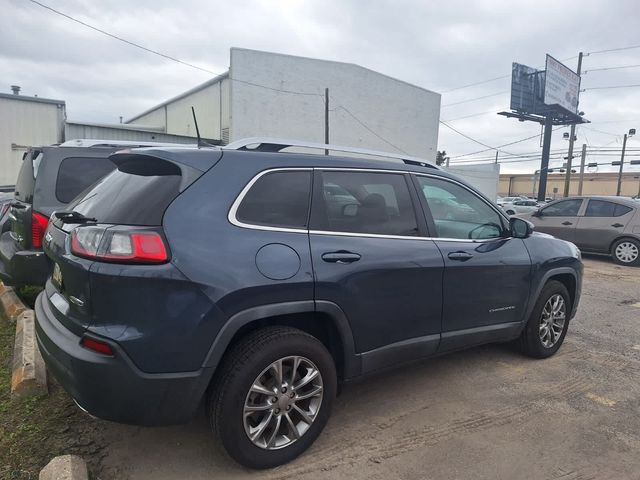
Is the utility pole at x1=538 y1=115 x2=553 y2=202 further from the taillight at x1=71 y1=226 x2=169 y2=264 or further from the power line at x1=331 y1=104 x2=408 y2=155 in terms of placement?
the taillight at x1=71 y1=226 x2=169 y2=264

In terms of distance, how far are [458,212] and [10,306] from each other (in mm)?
4609

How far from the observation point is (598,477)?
2686mm

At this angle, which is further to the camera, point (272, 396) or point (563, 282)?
point (563, 282)

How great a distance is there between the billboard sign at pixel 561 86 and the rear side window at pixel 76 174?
33960mm

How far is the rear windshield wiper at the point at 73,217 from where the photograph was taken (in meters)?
2.52

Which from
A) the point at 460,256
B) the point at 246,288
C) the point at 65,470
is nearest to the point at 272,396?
the point at 246,288

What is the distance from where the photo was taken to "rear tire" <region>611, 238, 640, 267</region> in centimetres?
1001

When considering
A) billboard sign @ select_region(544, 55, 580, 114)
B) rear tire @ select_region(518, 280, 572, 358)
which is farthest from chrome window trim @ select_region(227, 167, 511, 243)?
Result: billboard sign @ select_region(544, 55, 580, 114)

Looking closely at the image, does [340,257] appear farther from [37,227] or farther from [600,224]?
[600,224]

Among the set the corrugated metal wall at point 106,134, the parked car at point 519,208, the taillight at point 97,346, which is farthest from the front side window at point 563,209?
the corrugated metal wall at point 106,134

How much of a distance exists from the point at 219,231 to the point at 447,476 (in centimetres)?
189

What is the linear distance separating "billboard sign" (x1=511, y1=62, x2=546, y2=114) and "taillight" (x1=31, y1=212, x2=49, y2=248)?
36.1 meters

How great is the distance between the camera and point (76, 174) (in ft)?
15.6

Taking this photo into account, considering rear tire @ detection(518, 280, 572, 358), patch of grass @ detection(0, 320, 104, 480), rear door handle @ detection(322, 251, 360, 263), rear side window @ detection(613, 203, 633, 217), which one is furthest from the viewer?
rear side window @ detection(613, 203, 633, 217)
